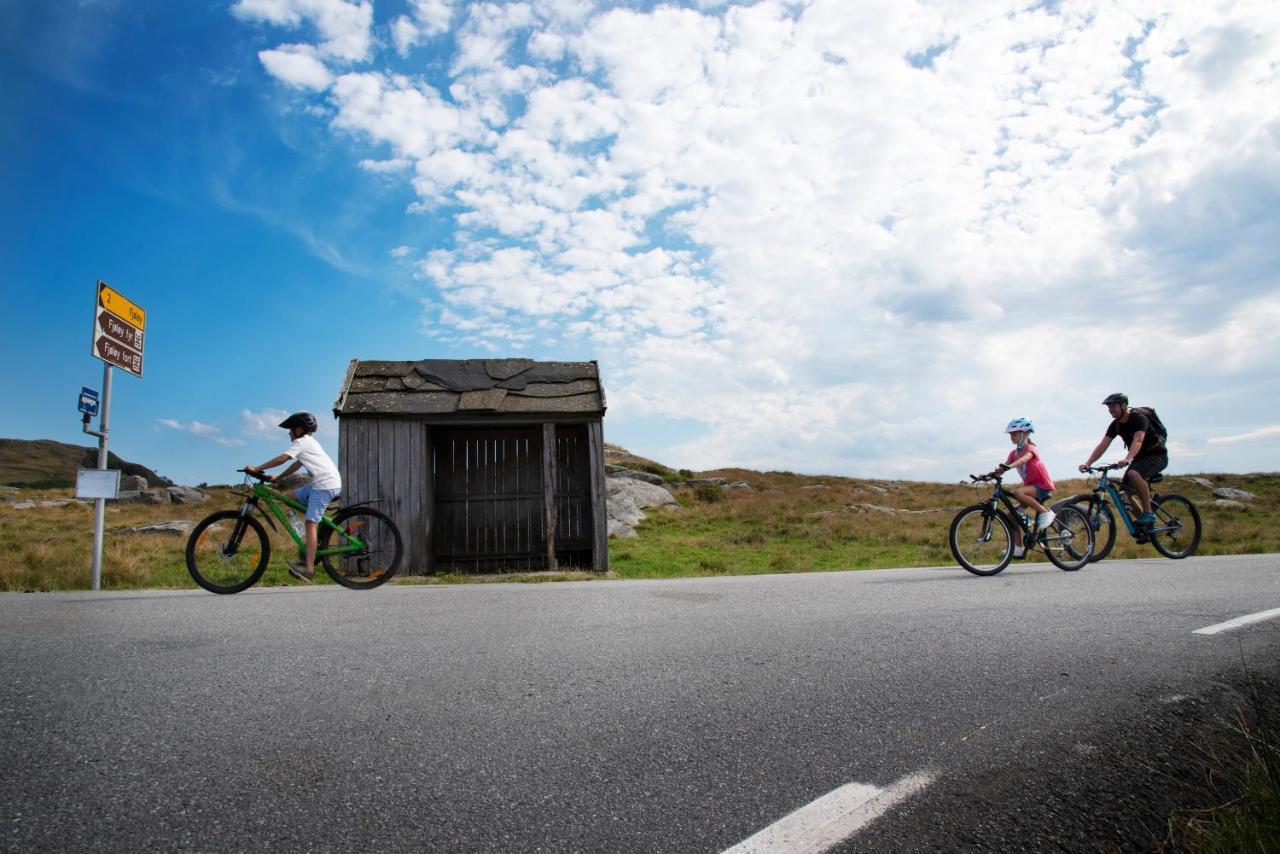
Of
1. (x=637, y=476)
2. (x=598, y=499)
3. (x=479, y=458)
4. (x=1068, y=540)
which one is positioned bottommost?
(x=1068, y=540)

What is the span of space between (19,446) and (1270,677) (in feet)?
509

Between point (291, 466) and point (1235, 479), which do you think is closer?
point (291, 466)

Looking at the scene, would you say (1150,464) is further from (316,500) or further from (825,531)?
(316,500)

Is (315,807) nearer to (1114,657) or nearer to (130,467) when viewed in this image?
(1114,657)

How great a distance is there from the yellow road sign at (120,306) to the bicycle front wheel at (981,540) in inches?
443

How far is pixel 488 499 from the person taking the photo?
49.0 ft

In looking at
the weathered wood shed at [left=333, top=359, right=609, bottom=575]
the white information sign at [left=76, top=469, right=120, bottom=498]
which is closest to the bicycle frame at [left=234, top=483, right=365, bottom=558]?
the white information sign at [left=76, top=469, right=120, bottom=498]

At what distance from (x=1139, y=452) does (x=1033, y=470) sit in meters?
2.41

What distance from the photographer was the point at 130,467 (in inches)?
2238

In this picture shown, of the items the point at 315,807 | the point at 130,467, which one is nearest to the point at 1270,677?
the point at 315,807


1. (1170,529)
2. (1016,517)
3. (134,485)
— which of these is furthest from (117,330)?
(134,485)

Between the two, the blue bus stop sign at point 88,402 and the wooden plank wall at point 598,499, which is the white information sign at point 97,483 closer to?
the blue bus stop sign at point 88,402

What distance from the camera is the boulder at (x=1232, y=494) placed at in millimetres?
27594

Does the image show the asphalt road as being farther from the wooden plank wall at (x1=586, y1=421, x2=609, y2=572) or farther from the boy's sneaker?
the wooden plank wall at (x1=586, y1=421, x2=609, y2=572)
